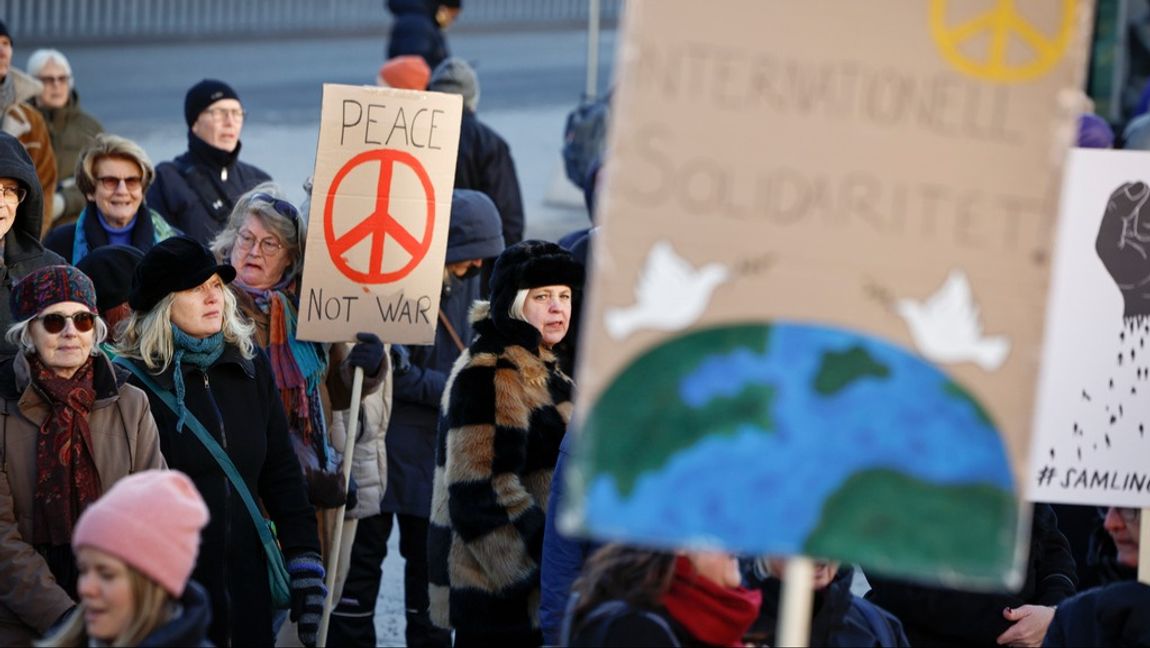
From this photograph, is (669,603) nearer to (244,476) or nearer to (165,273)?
(244,476)

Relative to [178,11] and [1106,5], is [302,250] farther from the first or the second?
[178,11]

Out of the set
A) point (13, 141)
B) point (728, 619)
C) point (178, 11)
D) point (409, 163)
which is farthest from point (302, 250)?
point (178, 11)

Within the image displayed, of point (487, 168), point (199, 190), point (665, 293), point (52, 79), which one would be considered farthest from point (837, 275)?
point (52, 79)

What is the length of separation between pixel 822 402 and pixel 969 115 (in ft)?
1.95

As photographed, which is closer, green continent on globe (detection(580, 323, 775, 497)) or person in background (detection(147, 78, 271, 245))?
green continent on globe (detection(580, 323, 775, 497))

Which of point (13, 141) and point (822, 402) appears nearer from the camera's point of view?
point (822, 402)

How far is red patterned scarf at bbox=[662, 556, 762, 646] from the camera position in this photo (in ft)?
14.8

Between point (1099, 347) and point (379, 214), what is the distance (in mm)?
2813

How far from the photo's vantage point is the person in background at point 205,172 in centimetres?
988

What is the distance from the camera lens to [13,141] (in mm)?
7613

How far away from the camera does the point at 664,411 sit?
368 cm

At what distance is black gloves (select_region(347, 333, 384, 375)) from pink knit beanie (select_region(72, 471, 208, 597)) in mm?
2965

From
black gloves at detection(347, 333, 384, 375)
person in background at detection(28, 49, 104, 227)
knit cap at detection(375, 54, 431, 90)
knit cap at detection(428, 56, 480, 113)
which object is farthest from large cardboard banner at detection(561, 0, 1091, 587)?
person in background at detection(28, 49, 104, 227)

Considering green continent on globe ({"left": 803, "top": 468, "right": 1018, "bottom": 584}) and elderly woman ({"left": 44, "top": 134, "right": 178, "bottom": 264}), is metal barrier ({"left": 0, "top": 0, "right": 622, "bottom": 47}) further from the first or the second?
green continent on globe ({"left": 803, "top": 468, "right": 1018, "bottom": 584})
